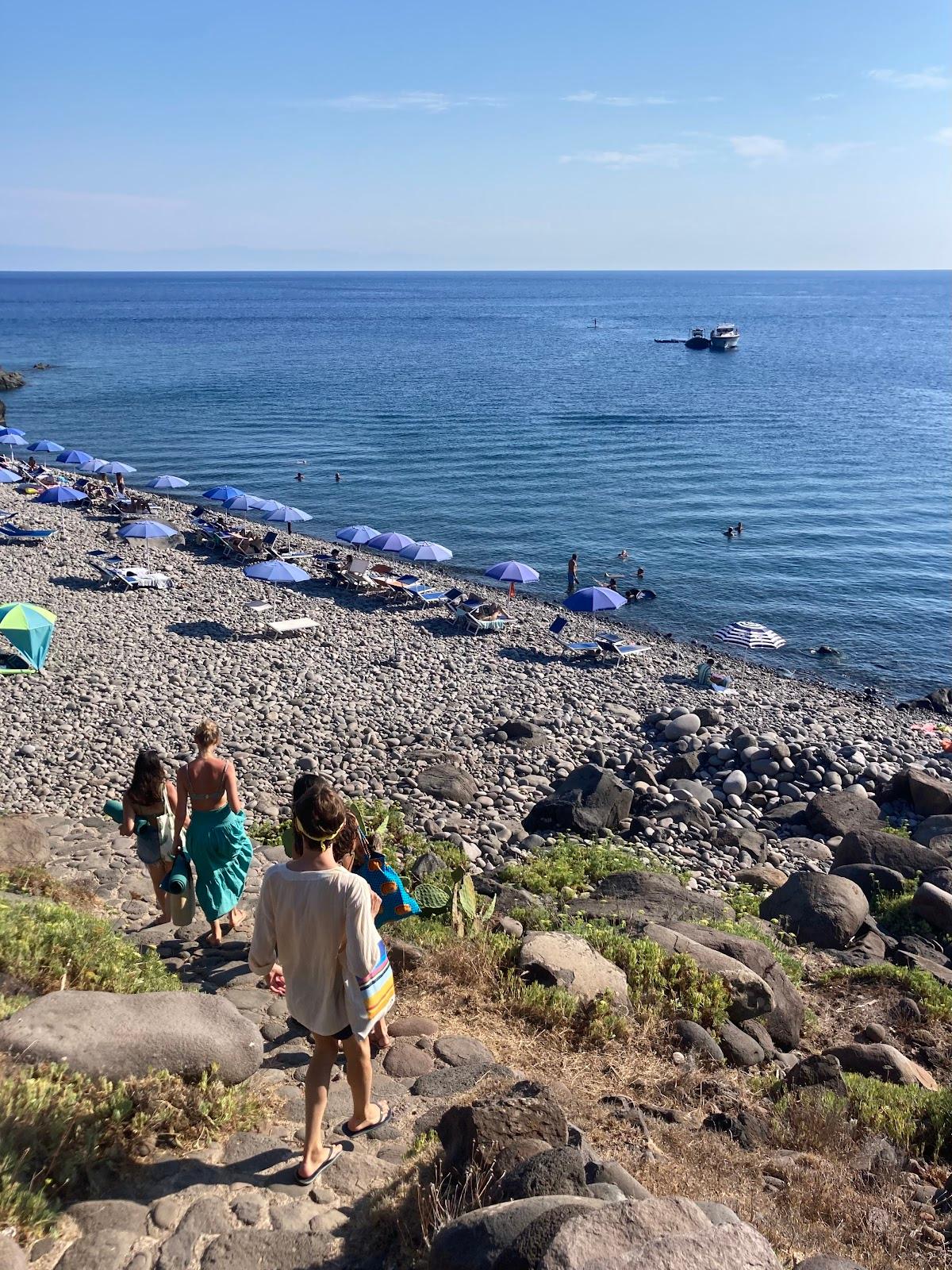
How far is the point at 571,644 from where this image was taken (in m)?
24.8

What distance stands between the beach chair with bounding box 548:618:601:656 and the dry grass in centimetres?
1673

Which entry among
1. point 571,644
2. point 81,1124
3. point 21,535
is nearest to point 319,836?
point 81,1124

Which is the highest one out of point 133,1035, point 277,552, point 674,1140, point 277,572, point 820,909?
point 133,1035

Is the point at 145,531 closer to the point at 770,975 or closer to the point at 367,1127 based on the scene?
the point at 770,975

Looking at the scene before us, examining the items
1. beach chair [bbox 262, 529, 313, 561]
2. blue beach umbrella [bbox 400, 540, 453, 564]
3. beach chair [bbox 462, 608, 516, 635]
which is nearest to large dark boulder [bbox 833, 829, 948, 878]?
beach chair [bbox 462, 608, 516, 635]

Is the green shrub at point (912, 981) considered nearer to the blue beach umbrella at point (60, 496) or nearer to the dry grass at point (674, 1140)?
the dry grass at point (674, 1140)

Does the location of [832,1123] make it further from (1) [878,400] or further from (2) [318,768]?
(1) [878,400]

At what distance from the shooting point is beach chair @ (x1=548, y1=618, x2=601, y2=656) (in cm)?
2406

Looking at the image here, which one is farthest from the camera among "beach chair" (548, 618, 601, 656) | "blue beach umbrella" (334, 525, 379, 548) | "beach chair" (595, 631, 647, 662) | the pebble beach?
"blue beach umbrella" (334, 525, 379, 548)

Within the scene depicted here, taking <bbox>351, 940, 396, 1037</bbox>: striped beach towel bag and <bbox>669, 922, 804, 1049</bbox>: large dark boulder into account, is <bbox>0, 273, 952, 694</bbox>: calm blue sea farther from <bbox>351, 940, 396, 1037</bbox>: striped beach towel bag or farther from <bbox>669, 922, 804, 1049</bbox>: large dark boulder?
<bbox>351, 940, 396, 1037</bbox>: striped beach towel bag

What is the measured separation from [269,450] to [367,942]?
48.7 metres

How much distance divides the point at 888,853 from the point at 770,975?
554 cm

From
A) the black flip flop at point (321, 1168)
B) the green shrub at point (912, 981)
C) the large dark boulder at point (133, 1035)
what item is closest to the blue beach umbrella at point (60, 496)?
the green shrub at point (912, 981)

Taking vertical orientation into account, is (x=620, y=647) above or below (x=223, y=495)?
below
